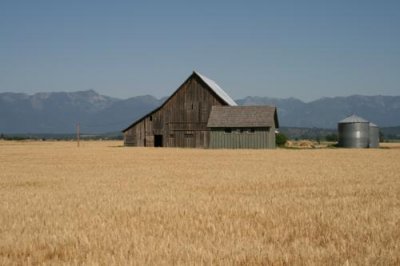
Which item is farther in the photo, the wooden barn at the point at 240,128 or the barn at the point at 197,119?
the barn at the point at 197,119

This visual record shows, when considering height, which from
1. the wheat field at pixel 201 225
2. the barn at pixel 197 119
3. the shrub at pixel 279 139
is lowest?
the wheat field at pixel 201 225

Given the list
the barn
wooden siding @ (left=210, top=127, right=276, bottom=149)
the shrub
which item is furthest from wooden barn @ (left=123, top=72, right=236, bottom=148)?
the shrub

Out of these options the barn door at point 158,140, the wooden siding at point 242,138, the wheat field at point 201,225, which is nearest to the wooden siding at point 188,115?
the barn door at point 158,140

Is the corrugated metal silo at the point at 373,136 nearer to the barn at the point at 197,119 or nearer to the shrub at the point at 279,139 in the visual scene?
the shrub at the point at 279,139

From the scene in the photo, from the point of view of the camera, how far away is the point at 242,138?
222 feet

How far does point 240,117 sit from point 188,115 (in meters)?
6.58

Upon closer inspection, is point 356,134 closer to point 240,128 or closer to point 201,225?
point 240,128

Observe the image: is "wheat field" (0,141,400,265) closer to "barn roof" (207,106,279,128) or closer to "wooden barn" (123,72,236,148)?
"barn roof" (207,106,279,128)

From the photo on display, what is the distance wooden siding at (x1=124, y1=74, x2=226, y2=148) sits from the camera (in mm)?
68812

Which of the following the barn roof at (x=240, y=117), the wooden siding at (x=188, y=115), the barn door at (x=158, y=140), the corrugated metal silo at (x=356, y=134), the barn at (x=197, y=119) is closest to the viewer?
the barn roof at (x=240, y=117)

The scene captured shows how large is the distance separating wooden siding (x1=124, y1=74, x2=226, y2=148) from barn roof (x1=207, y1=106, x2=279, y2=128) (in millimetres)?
1121

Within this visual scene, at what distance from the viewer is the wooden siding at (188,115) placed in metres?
68.8

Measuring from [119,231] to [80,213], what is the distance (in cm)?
279

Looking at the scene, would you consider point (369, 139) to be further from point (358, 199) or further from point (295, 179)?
point (358, 199)
